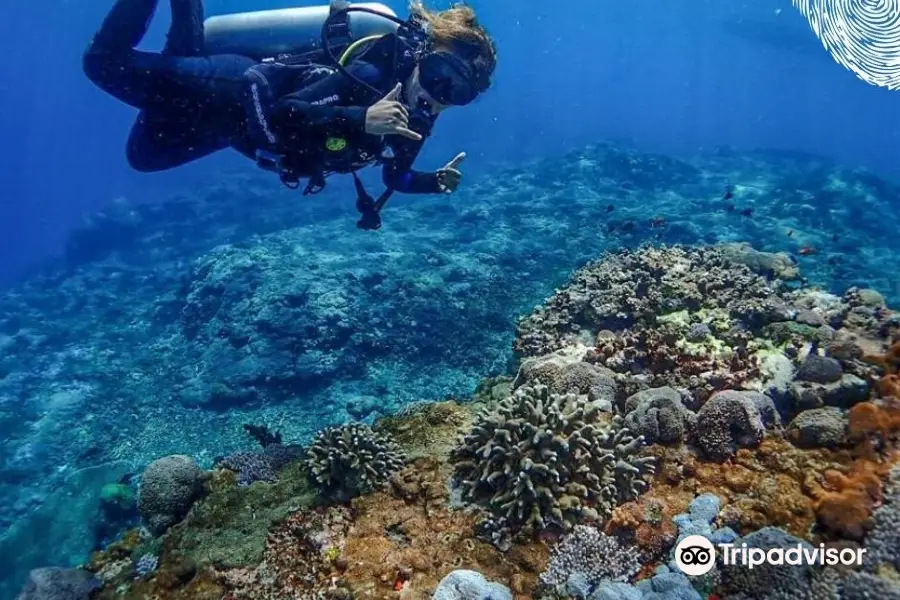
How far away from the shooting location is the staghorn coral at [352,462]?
5004mm

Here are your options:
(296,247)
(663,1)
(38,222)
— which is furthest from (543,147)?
(663,1)

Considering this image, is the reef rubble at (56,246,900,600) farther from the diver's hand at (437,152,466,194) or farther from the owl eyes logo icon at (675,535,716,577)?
the diver's hand at (437,152,466,194)

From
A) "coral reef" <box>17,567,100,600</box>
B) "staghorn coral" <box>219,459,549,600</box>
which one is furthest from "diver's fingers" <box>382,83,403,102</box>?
"coral reef" <box>17,567,100,600</box>

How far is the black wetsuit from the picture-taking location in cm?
513

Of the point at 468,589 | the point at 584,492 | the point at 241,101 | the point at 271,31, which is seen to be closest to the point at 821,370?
the point at 584,492

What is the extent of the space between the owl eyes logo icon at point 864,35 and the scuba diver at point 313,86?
3.43 metres

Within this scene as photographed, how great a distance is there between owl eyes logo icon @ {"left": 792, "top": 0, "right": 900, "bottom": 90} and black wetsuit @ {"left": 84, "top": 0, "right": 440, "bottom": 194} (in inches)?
162

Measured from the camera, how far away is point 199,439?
1252 cm

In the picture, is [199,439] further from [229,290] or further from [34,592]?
[34,592]

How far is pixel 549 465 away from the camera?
4277 millimetres

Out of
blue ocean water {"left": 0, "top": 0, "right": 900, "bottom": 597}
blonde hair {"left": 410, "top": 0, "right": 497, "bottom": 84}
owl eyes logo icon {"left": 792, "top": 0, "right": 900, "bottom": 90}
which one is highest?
owl eyes logo icon {"left": 792, "top": 0, "right": 900, "bottom": 90}

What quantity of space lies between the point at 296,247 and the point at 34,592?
1514cm

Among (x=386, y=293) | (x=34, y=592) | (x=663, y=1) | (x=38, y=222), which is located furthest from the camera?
(x=663, y=1)

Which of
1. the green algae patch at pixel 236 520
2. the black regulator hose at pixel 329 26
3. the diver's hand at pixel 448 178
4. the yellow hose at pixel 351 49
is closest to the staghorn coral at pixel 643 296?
the diver's hand at pixel 448 178
